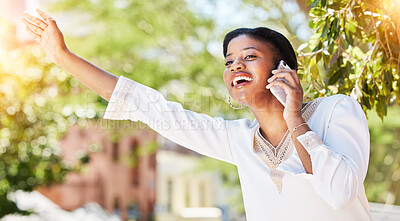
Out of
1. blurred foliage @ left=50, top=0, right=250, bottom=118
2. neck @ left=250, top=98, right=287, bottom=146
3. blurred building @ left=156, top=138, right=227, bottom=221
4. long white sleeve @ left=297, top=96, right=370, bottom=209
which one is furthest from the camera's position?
blurred building @ left=156, top=138, right=227, bottom=221

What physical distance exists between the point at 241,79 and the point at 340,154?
18.5 inches

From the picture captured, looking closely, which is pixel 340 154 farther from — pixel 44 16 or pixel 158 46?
pixel 158 46

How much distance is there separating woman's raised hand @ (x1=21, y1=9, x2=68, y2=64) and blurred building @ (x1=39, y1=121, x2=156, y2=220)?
12.9 meters

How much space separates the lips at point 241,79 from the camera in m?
1.65

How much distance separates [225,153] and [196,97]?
6663 mm

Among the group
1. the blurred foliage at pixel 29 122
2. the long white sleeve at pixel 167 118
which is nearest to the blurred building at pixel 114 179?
the blurred foliage at pixel 29 122

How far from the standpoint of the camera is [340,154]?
4.37 feet

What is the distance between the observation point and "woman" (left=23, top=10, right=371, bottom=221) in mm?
1362

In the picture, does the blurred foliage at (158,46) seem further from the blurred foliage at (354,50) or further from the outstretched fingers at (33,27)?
the outstretched fingers at (33,27)

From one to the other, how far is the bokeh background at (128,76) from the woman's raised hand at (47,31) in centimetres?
108

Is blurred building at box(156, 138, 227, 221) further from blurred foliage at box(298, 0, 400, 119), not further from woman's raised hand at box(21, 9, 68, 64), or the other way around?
woman's raised hand at box(21, 9, 68, 64)

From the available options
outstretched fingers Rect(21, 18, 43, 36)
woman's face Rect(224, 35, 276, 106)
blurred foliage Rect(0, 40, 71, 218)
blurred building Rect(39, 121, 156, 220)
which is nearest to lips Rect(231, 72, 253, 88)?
woman's face Rect(224, 35, 276, 106)

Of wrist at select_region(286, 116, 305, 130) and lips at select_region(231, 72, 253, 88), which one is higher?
lips at select_region(231, 72, 253, 88)

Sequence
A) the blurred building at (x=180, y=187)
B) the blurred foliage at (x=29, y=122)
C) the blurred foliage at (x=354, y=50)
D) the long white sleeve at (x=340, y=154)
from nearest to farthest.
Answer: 1. the long white sleeve at (x=340, y=154)
2. the blurred foliage at (x=354, y=50)
3. the blurred foliage at (x=29, y=122)
4. the blurred building at (x=180, y=187)
